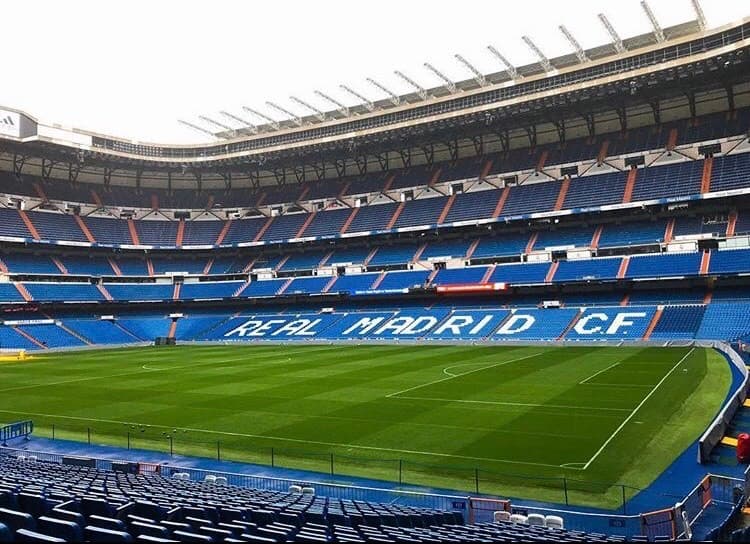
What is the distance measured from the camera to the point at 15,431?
2327cm

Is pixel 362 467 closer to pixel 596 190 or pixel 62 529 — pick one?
pixel 62 529

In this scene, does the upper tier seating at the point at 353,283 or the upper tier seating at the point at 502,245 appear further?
the upper tier seating at the point at 353,283

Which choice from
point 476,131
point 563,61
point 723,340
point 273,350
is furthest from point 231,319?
point 723,340

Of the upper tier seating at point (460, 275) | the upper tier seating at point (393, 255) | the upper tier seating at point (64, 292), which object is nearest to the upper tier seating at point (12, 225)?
the upper tier seating at point (64, 292)

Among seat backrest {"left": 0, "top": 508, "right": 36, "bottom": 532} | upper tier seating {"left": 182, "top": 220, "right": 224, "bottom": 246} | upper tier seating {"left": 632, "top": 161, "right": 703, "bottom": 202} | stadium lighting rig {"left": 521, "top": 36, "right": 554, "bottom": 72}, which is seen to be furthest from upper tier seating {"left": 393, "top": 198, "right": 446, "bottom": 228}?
seat backrest {"left": 0, "top": 508, "right": 36, "bottom": 532}

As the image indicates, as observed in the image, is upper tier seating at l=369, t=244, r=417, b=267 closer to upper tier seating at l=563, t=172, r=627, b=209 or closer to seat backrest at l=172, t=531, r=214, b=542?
upper tier seating at l=563, t=172, r=627, b=209

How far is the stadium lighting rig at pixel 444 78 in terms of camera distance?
55.4 m

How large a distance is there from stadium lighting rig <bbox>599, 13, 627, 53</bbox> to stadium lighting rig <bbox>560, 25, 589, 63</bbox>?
2.65 metres

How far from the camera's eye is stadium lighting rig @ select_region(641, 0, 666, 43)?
46.3m

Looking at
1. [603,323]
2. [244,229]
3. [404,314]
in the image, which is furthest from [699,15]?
[244,229]

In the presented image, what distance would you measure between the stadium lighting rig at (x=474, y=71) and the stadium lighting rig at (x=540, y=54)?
5.65 m

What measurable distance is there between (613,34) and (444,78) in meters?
15.6

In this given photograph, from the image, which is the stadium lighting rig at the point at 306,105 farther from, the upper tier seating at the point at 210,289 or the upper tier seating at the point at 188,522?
the upper tier seating at the point at 188,522

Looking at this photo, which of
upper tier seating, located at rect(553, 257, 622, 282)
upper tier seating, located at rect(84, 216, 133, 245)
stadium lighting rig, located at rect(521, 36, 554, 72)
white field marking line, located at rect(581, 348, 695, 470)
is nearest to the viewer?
white field marking line, located at rect(581, 348, 695, 470)
